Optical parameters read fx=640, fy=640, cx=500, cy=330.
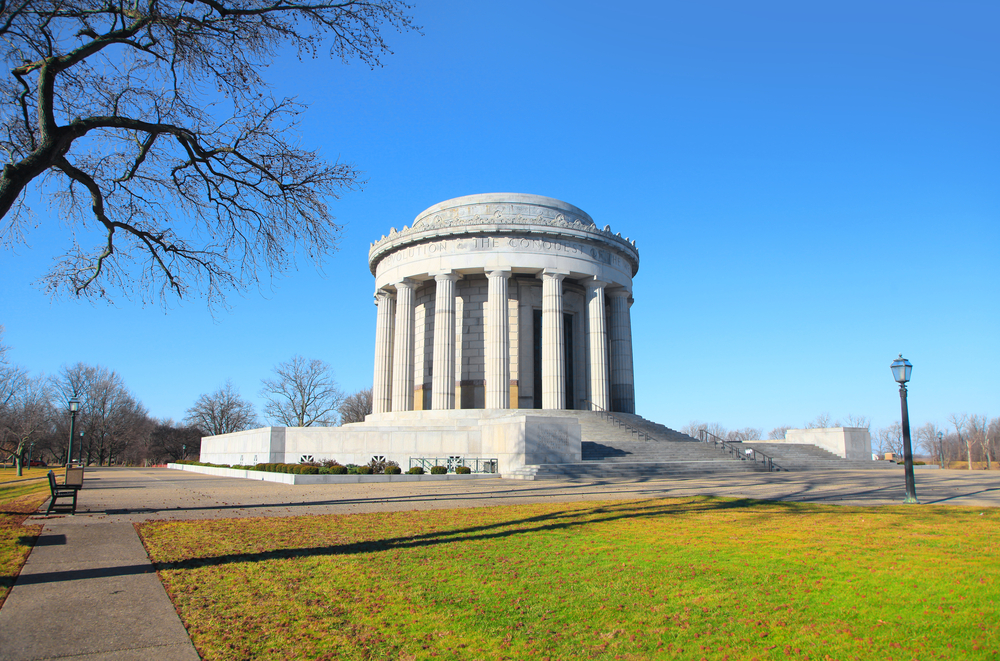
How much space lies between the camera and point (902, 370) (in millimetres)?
17734

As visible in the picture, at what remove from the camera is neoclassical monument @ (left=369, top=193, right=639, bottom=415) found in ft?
138

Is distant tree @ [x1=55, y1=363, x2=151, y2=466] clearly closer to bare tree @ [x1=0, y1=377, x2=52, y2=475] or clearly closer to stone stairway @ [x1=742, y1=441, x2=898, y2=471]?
bare tree @ [x1=0, y1=377, x2=52, y2=475]

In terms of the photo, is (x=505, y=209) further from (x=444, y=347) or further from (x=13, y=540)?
(x=13, y=540)

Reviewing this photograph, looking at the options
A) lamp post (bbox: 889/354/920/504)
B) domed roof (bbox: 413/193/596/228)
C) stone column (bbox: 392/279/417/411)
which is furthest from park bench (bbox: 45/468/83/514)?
domed roof (bbox: 413/193/596/228)

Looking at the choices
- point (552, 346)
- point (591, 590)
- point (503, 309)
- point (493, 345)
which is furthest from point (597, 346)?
point (591, 590)

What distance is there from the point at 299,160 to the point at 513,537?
8865 millimetres

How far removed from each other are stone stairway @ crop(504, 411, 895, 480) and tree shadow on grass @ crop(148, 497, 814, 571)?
1129 cm

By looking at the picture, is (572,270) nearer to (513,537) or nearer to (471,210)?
(471,210)

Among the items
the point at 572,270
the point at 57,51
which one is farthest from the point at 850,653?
the point at 572,270

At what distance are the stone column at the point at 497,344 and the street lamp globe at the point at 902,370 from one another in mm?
25089

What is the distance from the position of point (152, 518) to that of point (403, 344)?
3284 centimetres

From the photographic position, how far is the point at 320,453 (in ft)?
113

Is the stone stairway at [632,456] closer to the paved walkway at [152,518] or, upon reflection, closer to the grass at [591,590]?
the paved walkway at [152,518]

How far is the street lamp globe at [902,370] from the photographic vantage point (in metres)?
17.7
